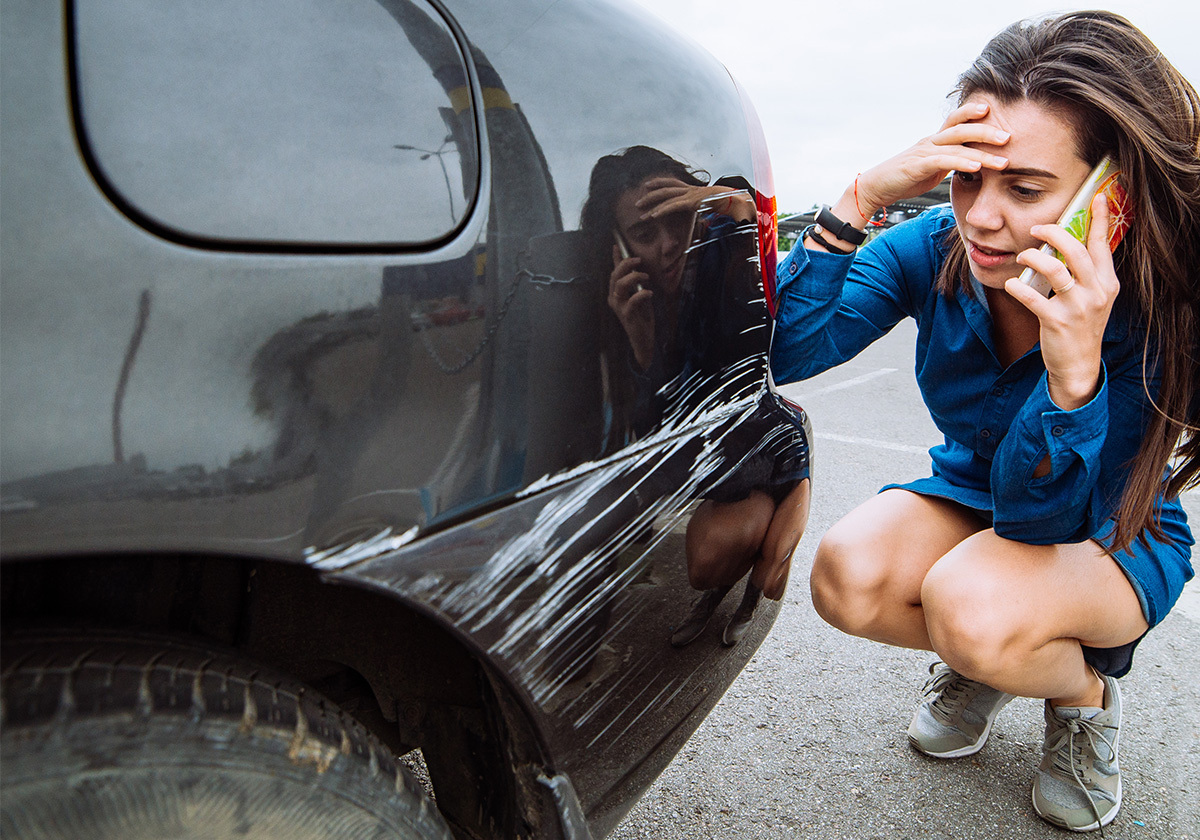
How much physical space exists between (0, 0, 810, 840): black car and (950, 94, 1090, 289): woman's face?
50cm

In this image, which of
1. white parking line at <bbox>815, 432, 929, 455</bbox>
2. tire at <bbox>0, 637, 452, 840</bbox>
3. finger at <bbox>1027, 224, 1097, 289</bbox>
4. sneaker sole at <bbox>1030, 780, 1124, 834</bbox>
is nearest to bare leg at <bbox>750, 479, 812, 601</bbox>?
finger at <bbox>1027, 224, 1097, 289</bbox>

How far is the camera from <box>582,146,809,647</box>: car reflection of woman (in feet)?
3.02

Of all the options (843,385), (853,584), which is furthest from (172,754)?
(843,385)

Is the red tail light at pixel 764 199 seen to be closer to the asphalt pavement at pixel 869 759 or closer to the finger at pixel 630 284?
the finger at pixel 630 284

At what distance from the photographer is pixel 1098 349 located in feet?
4.37

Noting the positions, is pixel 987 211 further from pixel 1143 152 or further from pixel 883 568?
pixel 883 568

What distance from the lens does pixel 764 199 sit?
1.18 meters

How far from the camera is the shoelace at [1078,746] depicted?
5.43ft

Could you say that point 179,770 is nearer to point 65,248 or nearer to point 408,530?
point 408,530

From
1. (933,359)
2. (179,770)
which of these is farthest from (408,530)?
(933,359)

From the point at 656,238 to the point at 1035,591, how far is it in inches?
39.0

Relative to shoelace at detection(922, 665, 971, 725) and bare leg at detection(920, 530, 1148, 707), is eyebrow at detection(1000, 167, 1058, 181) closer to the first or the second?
bare leg at detection(920, 530, 1148, 707)

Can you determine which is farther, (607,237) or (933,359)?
(933,359)

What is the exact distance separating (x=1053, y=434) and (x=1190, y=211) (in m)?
0.38
